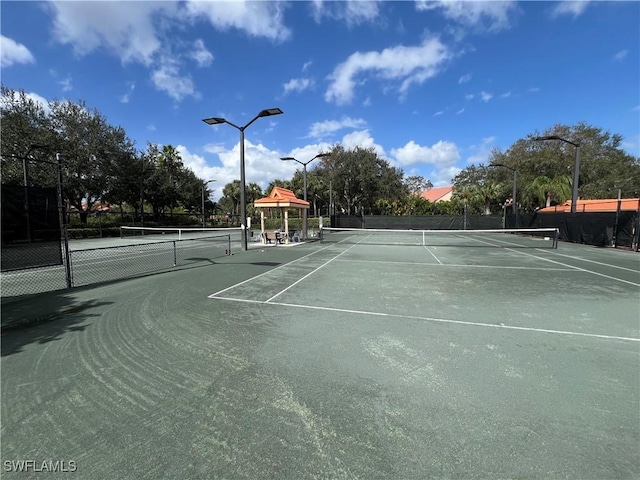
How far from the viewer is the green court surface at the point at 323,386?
7.31 feet

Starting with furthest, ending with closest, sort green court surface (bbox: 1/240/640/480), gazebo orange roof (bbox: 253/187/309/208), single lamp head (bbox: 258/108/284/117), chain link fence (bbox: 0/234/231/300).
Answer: gazebo orange roof (bbox: 253/187/309/208)
single lamp head (bbox: 258/108/284/117)
chain link fence (bbox: 0/234/231/300)
green court surface (bbox: 1/240/640/480)

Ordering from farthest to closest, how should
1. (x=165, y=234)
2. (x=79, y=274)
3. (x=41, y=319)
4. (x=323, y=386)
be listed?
(x=165, y=234) → (x=79, y=274) → (x=41, y=319) → (x=323, y=386)

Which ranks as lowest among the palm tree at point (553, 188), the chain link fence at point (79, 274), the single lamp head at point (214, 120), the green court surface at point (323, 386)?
the green court surface at point (323, 386)

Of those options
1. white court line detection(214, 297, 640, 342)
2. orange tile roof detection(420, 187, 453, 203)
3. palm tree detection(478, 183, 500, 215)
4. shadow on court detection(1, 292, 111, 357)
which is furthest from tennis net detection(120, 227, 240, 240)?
orange tile roof detection(420, 187, 453, 203)

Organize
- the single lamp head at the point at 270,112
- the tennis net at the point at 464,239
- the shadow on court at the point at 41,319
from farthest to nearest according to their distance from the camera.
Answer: the tennis net at the point at 464,239, the single lamp head at the point at 270,112, the shadow on court at the point at 41,319

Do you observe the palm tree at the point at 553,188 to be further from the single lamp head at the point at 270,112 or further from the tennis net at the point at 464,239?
the single lamp head at the point at 270,112

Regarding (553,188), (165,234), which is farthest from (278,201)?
(553,188)

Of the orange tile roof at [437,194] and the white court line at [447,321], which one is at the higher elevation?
the orange tile roof at [437,194]

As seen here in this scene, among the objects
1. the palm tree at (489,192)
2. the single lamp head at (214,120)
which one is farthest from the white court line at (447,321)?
the palm tree at (489,192)

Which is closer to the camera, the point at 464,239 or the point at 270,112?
the point at 270,112

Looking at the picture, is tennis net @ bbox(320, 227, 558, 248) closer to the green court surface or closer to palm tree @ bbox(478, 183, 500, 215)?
the green court surface

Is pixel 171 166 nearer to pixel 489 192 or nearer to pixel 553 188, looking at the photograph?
pixel 489 192

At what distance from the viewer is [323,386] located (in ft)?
10.5

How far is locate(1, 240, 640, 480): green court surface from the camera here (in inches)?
87.7
